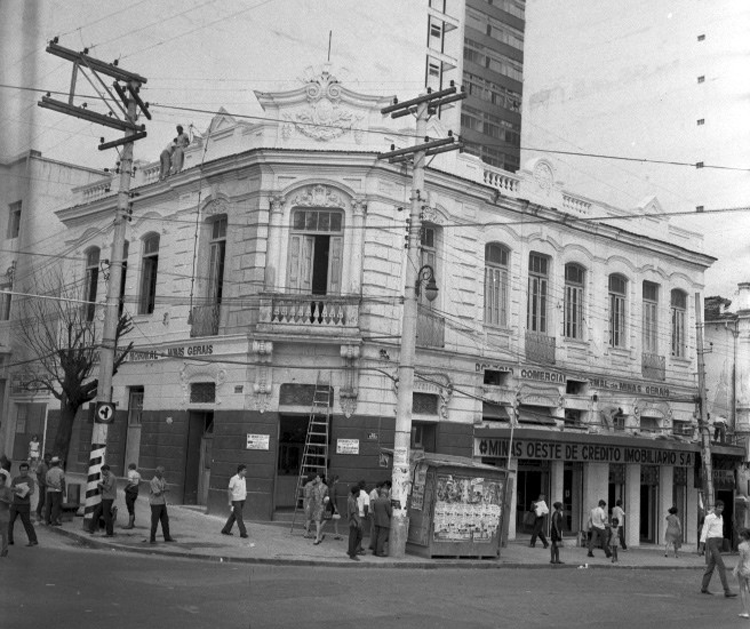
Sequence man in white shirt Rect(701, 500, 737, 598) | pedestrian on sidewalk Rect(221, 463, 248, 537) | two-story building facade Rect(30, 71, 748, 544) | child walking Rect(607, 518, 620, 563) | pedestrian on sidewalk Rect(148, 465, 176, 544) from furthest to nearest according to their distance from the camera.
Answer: child walking Rect(607, 518, 620, 563) → two-story building facade Rect(30, 71, 748, 544) → pedestrian on sidewalk Rect(221, 463, 248, 537) → pedestrian on sidewalk Rect(148, 465, 176, 544) → man in white shirt Rect(701, 500, 737, 598)

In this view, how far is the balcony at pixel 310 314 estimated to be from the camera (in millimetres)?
23578

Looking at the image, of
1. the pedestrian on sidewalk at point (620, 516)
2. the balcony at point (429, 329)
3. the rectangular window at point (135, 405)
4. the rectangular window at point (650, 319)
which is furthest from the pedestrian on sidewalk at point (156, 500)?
the rectangular window at point (650, 319)

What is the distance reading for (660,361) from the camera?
32750 millimetres

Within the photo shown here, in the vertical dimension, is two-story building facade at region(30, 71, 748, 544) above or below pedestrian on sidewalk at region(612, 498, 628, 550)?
above

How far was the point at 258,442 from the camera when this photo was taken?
2328cm

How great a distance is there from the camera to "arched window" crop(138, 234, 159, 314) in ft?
91.3

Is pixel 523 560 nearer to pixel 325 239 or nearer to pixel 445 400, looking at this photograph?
pixel 445 400

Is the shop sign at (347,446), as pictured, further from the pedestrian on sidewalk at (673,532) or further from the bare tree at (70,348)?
the pedestrian on sidewalk at (673,532)

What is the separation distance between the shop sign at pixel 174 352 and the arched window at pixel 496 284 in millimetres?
8856

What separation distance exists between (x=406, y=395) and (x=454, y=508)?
2.94m

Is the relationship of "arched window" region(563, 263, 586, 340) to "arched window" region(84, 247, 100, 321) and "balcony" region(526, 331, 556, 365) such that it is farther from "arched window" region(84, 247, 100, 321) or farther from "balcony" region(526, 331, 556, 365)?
"arched window" region(84, 247, 100, 321)

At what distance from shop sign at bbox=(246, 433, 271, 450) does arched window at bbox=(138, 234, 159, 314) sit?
6762 mm

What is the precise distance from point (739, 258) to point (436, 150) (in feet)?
61.9

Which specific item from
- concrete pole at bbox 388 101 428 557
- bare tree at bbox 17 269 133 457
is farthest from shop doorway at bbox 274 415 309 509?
bare tree at bbox 17 269 133 457
